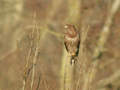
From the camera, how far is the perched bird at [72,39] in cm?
445

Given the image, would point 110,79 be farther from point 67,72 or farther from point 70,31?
point 70,31

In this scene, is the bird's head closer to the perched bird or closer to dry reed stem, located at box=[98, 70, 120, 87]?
the perched bird

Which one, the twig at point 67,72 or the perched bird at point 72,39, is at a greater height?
the perched bird at point 72,39

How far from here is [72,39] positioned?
4.51m

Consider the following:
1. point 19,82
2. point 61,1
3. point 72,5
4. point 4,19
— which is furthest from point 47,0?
point 19,82

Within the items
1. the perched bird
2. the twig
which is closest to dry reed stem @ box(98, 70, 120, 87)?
the twig

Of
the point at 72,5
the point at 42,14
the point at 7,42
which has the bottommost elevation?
the point at 7,42

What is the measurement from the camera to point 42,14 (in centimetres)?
1374

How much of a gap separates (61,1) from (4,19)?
2.54 meters

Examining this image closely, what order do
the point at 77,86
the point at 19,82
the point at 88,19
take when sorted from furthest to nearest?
the point at 88,19
the point at 19,82
the point at 77,86

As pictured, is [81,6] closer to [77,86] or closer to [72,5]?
[72,5]

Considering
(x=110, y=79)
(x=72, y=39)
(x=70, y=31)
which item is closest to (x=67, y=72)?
(x=72, y=39)

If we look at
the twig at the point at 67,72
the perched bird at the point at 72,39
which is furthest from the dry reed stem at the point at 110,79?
the perched bird at the point at 72,39

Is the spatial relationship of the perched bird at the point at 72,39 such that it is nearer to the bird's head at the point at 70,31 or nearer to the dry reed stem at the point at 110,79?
the bird's head at the point at 70,31
